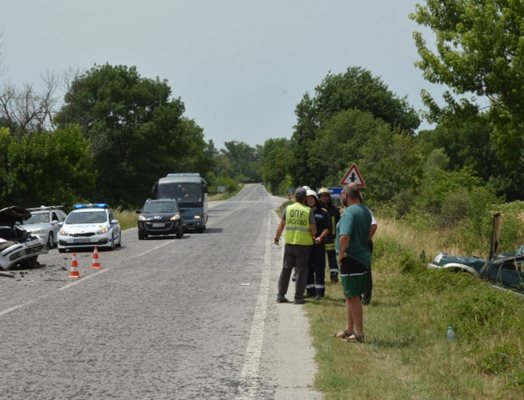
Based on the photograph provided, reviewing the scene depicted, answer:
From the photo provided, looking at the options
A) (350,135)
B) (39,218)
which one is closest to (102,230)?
(39,218)

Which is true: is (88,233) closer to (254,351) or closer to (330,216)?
(330,216)

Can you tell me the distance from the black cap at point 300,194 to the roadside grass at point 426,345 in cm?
170

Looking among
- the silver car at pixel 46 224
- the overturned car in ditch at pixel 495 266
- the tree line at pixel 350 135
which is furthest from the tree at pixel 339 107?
the overturned car in ditch at pixel 495 266

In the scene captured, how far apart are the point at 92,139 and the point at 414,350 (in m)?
61.0

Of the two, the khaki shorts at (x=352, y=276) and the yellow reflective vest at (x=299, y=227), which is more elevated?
the yellow reflective vest at (x=299, y=227)

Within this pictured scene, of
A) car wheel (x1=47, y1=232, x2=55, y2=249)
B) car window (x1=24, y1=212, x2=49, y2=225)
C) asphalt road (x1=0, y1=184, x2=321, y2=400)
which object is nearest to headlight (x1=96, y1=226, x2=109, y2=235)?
car wheel (x1=47, y1=232, x2=55, y2=249)

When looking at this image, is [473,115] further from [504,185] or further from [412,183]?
[504,185]

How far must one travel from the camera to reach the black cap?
1310cm

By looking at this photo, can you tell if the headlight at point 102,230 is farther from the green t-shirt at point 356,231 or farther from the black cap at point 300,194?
the green t-shirt at point 356,231

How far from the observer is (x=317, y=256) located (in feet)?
44.9

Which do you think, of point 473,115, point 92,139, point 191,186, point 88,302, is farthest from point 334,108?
point 88,302

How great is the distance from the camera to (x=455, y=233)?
30.1 m

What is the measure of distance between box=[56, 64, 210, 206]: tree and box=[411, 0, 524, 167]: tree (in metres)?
48.3

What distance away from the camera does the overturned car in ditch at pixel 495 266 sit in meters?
14.7
